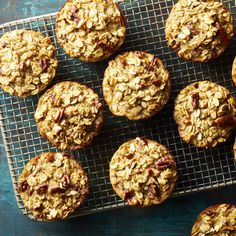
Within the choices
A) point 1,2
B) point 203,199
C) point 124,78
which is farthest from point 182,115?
point 1,2

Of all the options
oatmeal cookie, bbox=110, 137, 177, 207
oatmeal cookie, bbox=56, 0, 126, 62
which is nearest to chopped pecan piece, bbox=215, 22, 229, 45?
oatmeal cookie, bbox=56, 0, 126, 62

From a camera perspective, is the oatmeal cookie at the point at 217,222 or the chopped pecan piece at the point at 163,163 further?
the oatmeal cookie at the point at 217,222

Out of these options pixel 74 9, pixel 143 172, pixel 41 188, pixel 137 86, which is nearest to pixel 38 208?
pixel 41 188

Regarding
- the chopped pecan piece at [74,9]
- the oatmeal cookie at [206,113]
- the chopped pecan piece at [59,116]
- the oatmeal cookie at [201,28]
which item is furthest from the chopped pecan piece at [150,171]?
the chopped pecan piece at [74,9]

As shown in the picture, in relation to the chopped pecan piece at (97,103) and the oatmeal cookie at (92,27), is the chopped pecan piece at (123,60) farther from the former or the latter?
the chopped pecan piece at (97,103)

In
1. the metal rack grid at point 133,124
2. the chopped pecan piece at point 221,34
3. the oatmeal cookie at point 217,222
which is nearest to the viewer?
the chopped pecan piece at point 221,34

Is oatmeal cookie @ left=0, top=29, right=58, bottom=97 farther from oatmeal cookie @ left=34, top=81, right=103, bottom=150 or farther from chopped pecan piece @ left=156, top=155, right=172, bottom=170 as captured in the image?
chopped pecan piece @ left=156, top=155, right=172, bottom=170

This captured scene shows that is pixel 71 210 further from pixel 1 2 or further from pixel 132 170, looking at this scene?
pixel 1 2
